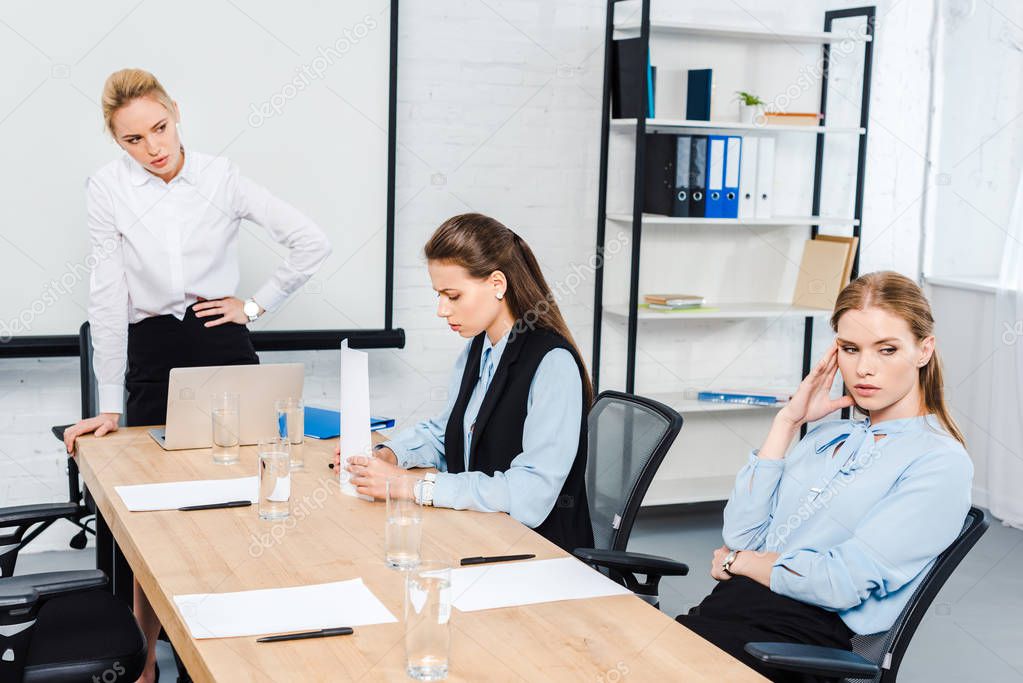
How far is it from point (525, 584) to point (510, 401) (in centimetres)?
→ 59

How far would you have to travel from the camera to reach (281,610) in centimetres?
157

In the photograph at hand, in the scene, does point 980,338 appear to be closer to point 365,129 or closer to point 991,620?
point 991,620

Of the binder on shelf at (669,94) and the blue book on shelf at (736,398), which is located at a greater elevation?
the binder on shelf at (669,94)

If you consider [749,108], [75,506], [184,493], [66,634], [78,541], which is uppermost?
[749,108]

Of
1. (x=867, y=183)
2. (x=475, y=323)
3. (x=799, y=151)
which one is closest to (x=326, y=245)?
(x=475, y=323)

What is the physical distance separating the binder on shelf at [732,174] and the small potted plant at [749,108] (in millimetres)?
194

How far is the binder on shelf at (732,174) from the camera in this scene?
415 cm

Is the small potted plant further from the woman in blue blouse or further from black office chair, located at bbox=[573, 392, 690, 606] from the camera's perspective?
the woman in blue blouse

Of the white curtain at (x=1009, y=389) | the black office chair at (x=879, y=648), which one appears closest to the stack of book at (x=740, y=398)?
the white curtain at (x=1009, y=389)

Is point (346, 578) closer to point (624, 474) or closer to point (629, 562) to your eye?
point (629, 562)

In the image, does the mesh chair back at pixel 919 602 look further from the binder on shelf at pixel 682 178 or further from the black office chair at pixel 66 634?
the binder on shelf at pixel 682 178

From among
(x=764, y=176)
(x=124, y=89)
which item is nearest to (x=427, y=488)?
(x=124, y=89)

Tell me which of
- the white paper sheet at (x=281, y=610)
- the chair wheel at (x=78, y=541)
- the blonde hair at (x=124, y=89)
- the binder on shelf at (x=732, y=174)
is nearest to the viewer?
the white paper sheet at (x=281, y=610)

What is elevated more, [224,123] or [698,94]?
[698,94]
